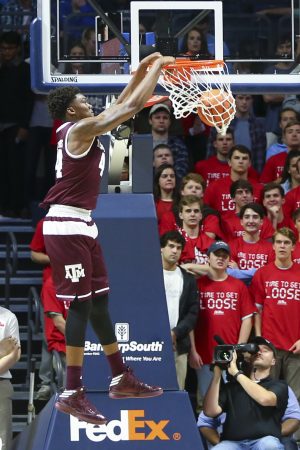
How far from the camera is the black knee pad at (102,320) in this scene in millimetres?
7891

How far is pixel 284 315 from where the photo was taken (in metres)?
11.4

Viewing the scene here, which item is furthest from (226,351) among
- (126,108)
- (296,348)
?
(126,108)

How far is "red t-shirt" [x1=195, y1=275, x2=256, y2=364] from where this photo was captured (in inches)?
449

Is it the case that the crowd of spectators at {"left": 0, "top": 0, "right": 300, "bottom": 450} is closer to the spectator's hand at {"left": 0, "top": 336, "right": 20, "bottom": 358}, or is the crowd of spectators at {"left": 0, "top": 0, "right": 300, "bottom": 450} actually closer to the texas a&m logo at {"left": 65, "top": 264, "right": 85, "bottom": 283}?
the spectator's hand at {"left": 0, "top": 336, "right": 20, "bottom": 358}

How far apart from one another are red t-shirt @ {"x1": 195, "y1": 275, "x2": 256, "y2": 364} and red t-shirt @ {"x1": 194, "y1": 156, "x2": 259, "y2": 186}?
2.05 meters

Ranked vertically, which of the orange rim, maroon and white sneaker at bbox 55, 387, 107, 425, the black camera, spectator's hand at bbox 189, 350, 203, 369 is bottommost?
spectator's hand at bbox 189, 350, 203, 369

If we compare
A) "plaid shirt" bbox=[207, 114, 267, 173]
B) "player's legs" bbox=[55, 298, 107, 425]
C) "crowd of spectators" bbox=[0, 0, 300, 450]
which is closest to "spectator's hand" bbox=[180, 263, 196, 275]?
"crowd of spectators" bbox=[0, 0, 300, 450]

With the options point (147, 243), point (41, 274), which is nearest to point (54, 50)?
point (147, 243)

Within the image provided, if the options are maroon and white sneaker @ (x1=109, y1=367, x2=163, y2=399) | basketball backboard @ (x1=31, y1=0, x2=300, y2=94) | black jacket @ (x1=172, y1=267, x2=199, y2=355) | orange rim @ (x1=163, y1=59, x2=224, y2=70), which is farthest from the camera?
black jacket @ (x1=172, y1=267, x2=199, y2=355)

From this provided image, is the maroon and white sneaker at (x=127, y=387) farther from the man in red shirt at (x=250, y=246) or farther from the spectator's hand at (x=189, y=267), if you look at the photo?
the man in red shirt at (x=250, y=246)

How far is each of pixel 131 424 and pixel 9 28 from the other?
25.3 feet

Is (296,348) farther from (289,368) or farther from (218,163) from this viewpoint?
(218,163)

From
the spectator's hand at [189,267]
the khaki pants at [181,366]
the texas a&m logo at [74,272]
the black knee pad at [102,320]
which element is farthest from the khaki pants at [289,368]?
the texas a&m logo at [74,272]

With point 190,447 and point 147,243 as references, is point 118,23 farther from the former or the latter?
point 190,447
